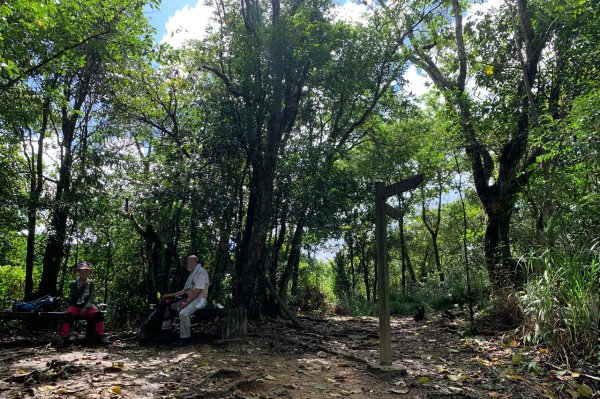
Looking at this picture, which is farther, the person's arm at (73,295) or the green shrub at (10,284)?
the green shrub at (10,284)

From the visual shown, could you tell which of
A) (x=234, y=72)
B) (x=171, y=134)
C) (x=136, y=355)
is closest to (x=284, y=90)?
(x=234, y=72)

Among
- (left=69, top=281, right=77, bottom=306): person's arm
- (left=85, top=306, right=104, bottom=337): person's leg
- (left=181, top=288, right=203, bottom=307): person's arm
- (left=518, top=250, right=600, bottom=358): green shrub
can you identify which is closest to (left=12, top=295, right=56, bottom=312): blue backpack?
(left=69, top=281, right=77, bottom=306): person's arm

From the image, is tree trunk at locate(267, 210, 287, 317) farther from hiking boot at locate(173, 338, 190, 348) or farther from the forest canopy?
hiking boot at locate(173, 338, 190, 348)

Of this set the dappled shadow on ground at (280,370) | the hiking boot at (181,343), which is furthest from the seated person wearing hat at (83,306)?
the hiking boot at (181,343)

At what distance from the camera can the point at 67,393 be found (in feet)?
14.0

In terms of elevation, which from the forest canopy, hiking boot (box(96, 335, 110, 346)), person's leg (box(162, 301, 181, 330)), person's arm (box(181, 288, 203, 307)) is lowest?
hiking boot (box(96, 335, 110, 346))

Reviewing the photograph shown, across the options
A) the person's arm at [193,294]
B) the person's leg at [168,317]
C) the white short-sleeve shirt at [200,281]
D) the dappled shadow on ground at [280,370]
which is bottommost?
the dappled shadow on ground at [280,370]

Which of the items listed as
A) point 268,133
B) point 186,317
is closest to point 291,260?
point 268,133

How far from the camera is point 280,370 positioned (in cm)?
587

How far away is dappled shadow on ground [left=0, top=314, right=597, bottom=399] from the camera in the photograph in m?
4.72

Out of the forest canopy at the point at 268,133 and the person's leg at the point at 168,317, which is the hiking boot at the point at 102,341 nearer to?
the person's leg at the point at 168,317

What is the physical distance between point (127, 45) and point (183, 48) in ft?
7.22

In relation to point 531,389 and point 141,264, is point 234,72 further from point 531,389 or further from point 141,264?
point 531,389

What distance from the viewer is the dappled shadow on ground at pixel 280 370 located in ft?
15.5
